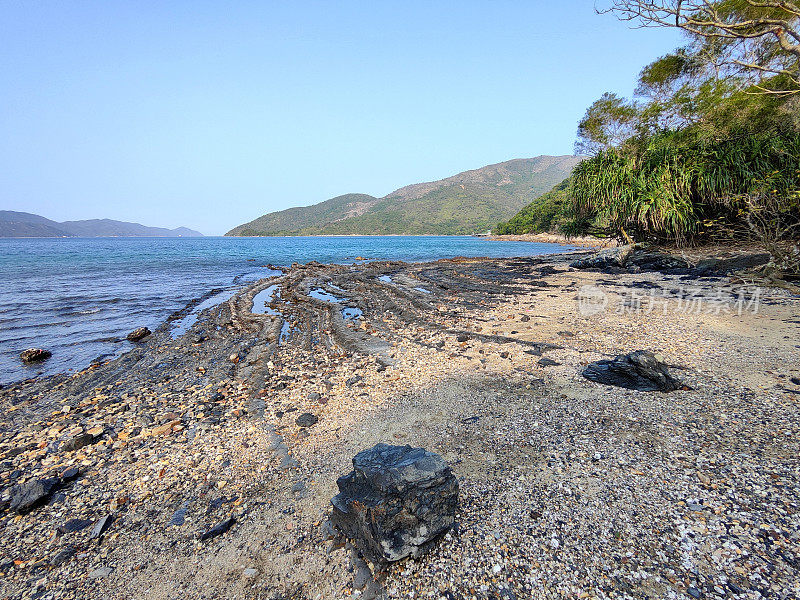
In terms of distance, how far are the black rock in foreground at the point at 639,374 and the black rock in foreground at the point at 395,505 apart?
4.19 meters

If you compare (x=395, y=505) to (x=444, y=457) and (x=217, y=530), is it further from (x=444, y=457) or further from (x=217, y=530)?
(x=217, y=530)

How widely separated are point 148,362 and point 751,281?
69.6 ft

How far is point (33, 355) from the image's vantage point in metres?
9.38

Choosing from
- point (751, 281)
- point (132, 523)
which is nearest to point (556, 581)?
point (132, 523)

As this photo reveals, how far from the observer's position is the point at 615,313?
36.1ft

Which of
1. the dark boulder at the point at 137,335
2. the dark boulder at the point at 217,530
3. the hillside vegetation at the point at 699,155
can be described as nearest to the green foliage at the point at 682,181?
the hillside vegetation at the point at 699,155

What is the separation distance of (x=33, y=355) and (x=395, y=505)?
11.9 m

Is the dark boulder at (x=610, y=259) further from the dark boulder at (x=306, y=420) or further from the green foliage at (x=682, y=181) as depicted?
the dark boulder at (x=306, y=420)

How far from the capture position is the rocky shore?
2.85 metres

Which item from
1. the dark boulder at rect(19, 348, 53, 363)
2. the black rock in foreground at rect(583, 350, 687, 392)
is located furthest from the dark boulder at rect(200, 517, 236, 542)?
the dark boulder at rect(19, 348, 53, 363)

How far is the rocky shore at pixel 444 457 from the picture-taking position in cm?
285

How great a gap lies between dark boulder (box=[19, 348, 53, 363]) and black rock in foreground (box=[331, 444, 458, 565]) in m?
11.2

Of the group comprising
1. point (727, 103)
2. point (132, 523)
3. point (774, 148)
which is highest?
point (727, 103)

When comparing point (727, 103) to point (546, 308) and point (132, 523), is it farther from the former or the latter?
point (132, 523)
